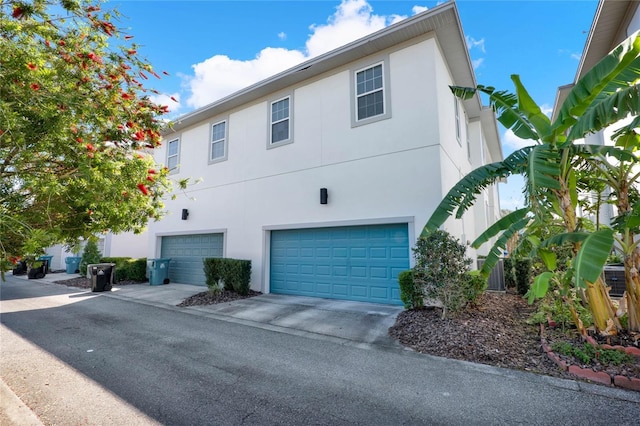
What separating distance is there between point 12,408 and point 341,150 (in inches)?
333

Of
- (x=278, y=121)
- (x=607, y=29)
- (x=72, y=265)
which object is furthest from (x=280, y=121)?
(x=72, y=265)

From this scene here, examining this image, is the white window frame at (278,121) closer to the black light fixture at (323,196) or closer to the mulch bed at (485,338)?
the black light fixture at (323,196)

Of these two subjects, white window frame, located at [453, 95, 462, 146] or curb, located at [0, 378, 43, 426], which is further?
white window frame, located at [453, 95, 462, 146]

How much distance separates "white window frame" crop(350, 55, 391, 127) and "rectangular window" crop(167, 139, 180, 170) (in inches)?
373

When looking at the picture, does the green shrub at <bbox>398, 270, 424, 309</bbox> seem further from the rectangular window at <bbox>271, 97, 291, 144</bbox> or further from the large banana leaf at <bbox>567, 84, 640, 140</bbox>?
the rectangular window at <bbox>271, 97, 291, 144</bbox>

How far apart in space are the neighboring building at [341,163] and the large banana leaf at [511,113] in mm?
2351

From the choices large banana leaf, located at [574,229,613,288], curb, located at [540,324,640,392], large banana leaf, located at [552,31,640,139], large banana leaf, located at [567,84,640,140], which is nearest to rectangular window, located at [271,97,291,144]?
large banana leaf, located at [552,31,640,139]

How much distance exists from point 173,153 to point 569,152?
50.0 ft

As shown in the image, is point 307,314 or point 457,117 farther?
point 457,117

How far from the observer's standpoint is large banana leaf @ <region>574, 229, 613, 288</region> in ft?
11.6

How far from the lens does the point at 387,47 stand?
8.88 metres

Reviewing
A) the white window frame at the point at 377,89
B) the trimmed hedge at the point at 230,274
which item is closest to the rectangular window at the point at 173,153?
the trimmed hedge at the point at 230,274

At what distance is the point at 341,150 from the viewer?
371 inches

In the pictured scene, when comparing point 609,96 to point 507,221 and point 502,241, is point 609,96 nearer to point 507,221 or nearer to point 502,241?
point 507,221
